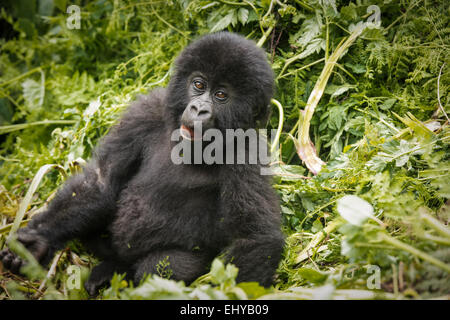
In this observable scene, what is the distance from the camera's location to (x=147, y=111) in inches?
136

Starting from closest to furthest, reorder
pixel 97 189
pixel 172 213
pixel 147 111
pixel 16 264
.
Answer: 1. pixel 16 264
2. pixel 172 213
3. pixel 97 189
4. pixel 147 111

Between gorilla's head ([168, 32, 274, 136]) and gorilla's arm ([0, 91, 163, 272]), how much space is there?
39cm

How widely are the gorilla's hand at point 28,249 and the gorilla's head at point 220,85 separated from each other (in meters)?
1.27

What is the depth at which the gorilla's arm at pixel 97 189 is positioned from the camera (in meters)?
3.14

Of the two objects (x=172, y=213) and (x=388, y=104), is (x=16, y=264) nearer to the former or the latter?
(x=172, y=213)

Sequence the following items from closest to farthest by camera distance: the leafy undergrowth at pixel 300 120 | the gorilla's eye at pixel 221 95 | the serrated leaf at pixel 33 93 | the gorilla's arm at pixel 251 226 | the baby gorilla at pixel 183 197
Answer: the leafy undergrowth at pixel 300 120 < the gorilla's arm at pixel 251 226 < the baby gorilla at pixel 183 197 < the gorilla's eye at pixel 221 95 < the serrated leaf at pixel 33 93

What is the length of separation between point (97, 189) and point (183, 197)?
694 mm

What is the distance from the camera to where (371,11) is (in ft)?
13.4

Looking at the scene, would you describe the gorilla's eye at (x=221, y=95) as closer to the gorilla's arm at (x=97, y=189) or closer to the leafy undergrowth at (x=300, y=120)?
the gorilla's arm at (x=97, y=189)

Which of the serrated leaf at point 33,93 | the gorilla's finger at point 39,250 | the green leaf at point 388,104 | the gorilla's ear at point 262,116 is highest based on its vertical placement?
the serrated leaf at point 33,93

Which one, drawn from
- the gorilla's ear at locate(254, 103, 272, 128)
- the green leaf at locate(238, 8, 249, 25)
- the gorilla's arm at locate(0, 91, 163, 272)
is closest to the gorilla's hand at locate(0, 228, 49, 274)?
the gorilla's arm at locate(0, 91, 163, 272)

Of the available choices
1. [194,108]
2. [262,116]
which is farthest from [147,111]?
[262,116]

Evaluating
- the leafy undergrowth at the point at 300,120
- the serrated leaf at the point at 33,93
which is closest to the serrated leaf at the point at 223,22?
the leafy undergrowth at the point at 300,120
